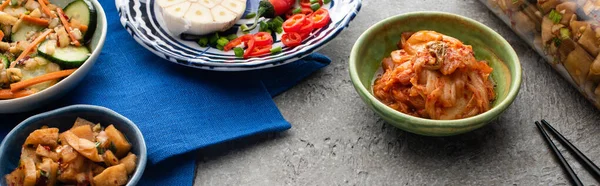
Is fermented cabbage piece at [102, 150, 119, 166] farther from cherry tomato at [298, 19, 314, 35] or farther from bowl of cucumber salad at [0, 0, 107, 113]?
cherry tomato at [298, 19, 314, 35]

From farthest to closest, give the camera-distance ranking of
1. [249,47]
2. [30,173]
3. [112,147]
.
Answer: [249,47]
[112,147]
[30,173]

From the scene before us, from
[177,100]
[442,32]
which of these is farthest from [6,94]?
[442,32]

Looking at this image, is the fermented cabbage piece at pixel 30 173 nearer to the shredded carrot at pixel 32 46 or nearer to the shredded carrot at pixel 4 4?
the shredded carrot at pixel 32 46

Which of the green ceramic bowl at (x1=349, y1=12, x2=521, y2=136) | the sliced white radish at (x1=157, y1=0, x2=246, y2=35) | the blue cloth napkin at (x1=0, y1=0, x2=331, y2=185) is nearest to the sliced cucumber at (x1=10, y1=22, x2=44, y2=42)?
the blue cloth napkin at (x1=0, y1=0, x2=331, y2=185)

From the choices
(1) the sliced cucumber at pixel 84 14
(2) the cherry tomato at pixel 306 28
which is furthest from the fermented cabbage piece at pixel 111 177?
(2) the cherry tomato at pixel 306 28

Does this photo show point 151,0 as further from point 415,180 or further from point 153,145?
point 415,180

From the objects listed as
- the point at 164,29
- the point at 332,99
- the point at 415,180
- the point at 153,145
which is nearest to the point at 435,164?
the point at 415,180

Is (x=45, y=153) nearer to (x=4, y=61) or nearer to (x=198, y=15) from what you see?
(x=4, y=61)
